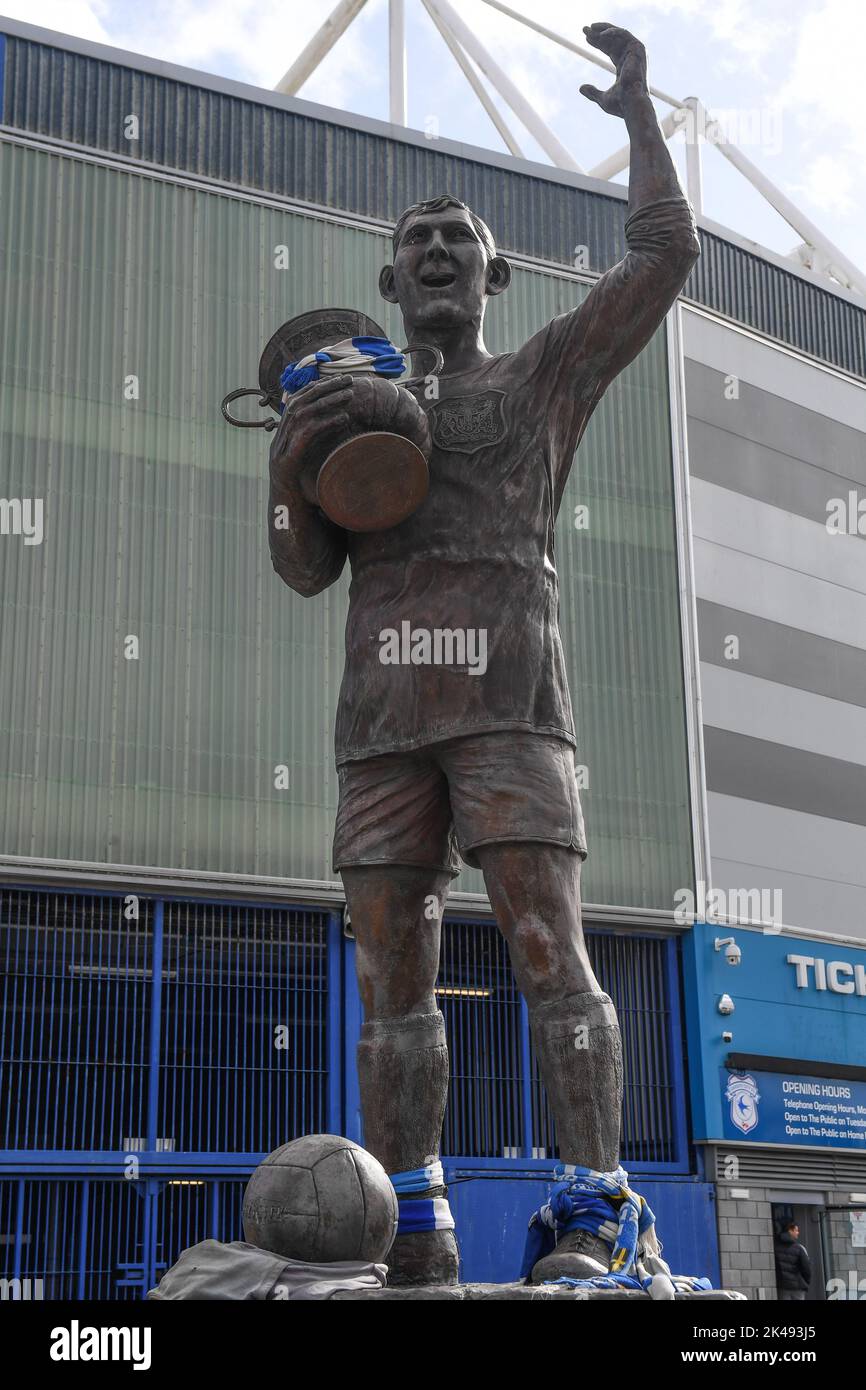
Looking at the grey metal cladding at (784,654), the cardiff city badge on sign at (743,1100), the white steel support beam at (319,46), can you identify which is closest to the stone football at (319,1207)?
the cardiff city badge on sign at (743,1100)

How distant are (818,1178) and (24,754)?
11.7 metres

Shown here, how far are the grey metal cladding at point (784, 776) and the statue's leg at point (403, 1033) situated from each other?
1727 centimetres

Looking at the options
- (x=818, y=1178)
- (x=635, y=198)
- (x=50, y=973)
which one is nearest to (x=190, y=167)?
(x=50, y=973)

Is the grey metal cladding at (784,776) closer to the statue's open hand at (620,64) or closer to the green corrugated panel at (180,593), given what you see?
the green corrugated panel at (180,593)

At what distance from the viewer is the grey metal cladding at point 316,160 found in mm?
20688

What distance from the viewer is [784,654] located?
23672 millimetres

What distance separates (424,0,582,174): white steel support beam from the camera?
25562 millimetres

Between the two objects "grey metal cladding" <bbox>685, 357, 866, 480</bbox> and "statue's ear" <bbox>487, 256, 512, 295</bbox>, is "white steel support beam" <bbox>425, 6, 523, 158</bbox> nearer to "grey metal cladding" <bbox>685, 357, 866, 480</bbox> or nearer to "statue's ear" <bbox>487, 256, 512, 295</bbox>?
"grey metal cladding" <bbox>685, 357, 866, 480</bbox>

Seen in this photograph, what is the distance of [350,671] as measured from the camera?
5.59 metres

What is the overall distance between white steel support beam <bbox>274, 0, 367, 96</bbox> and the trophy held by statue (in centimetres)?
2215

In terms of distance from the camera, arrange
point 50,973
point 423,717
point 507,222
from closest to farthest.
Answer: point 423,717
point 50,973
point 507,222

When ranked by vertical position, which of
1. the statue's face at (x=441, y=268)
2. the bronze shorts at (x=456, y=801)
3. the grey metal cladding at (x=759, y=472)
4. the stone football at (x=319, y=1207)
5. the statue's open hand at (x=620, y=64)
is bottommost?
the stone football at (x=319, y=1207)

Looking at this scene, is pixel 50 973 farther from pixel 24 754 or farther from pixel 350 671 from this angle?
pixel 350 671
